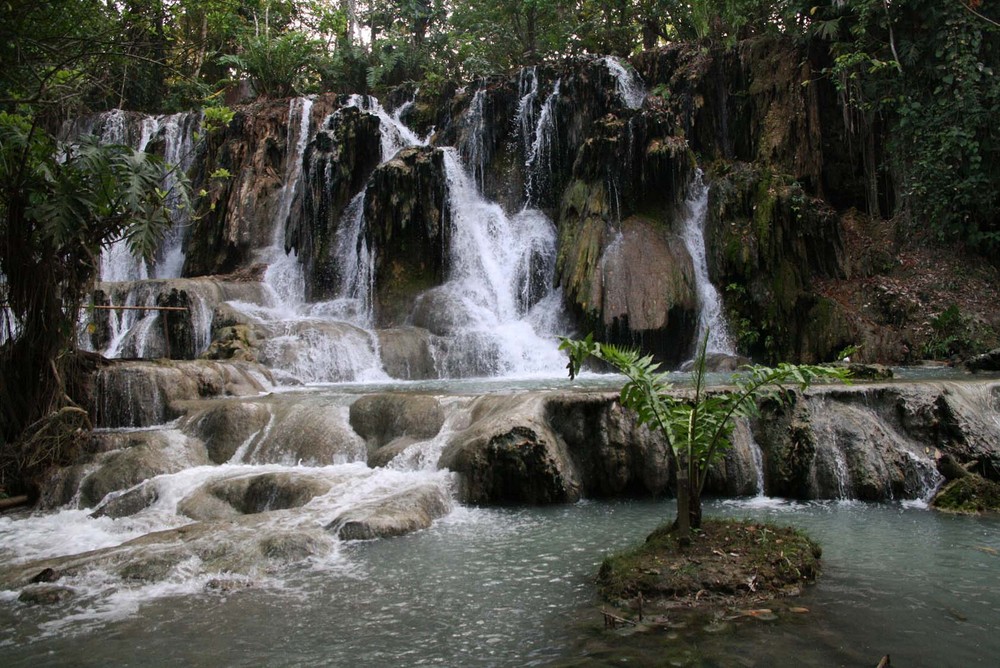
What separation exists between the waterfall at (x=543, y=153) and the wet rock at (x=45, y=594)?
48.3ft

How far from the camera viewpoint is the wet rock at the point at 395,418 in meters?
8.89

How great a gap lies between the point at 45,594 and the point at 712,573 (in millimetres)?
4428

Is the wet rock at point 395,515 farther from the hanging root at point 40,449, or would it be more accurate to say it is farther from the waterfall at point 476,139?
the waterfall at point 476,139

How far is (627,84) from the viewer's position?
1862 cm

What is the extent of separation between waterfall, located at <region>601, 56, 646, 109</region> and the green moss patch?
15.2 m

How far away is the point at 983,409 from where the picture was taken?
7.96 metres

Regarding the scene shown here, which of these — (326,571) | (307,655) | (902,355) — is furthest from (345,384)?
(902,355)

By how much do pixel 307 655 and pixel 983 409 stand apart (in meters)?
7.59

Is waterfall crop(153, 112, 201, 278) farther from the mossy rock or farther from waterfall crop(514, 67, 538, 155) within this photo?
the mossy rock

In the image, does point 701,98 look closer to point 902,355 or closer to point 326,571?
point 902,355

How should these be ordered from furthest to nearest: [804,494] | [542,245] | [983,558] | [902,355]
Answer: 1. [542,245]
2. [902,355]
3. [804,494]
4. [983,558]

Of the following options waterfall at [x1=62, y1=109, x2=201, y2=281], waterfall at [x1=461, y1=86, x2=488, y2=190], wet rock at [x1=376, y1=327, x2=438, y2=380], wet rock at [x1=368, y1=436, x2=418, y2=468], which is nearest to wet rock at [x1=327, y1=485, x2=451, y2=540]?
wet rock at [x1=368, y1=436, x2=418, y2=468]

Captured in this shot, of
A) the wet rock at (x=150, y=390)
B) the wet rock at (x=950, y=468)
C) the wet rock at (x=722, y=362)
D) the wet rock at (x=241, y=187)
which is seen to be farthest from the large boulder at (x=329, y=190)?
the wet rock at (x=950, y=468)

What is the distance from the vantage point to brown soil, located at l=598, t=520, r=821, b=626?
4117mm
